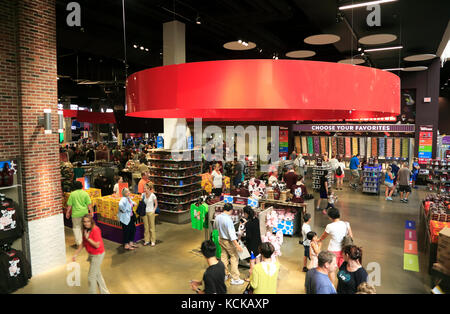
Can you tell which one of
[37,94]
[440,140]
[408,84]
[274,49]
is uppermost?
[274,49]

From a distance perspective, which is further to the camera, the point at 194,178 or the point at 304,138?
the point at 304,138

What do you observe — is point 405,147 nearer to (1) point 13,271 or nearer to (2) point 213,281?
(2) point 213,281

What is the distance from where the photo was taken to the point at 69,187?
393 inches

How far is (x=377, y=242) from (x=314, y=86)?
6.94 metres

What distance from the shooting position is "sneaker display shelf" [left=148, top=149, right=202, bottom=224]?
912 cm

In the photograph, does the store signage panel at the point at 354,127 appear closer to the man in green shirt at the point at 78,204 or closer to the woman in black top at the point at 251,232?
the woman in black top at the point at 251,232

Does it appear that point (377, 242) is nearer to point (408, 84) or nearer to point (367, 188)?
point (367, 188)

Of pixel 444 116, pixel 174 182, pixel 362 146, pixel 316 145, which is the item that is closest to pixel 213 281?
pixel 174 182

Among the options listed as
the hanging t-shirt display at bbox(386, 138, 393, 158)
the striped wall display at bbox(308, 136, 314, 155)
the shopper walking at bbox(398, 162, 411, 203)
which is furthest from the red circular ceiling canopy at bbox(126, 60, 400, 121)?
the striped wall display at bbox(308, 136, 314, 155)

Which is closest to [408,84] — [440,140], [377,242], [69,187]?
[440,140]

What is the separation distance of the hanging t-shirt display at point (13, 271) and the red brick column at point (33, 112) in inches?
15.7

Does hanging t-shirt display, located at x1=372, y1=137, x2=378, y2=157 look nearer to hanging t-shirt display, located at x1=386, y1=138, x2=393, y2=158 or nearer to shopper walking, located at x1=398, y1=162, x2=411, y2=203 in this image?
hanging t-shirt display, located at x1=386, y1=138, x2=393, y2=158

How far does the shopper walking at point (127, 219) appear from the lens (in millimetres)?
6891

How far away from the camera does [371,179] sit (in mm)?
12930
